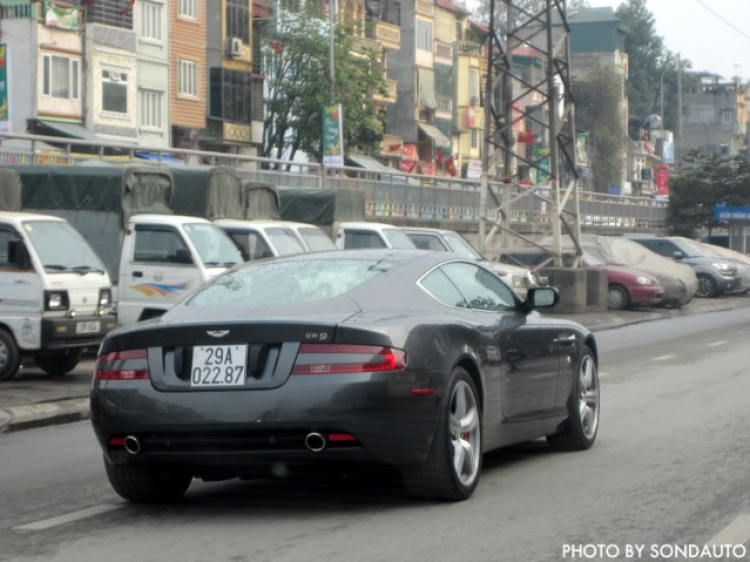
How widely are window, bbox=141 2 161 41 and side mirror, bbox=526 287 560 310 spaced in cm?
4623

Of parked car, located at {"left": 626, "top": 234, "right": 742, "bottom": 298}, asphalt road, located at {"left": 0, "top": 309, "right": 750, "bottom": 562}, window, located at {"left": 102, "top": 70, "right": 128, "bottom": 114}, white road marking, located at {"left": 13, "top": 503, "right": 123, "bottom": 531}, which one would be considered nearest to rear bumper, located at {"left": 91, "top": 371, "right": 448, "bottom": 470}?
asphalt road, located at {"left": 0, "top": 309, "right": 750, "bottom": 562}

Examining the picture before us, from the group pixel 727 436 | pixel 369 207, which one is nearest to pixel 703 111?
pixel 369 207

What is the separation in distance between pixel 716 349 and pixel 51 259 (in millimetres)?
9231

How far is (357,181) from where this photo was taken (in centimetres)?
3825

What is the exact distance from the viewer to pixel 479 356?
795 cm

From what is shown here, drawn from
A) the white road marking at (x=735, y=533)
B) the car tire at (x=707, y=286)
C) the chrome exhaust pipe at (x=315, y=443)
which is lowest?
the car tire at (x=707, y=286)

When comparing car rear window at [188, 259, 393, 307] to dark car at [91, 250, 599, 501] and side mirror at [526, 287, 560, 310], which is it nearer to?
dark car at [91, 250, 599, 501]

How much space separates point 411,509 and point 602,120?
98.0 m

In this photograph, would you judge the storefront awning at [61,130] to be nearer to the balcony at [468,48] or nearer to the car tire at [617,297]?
the car tire at [617,297]

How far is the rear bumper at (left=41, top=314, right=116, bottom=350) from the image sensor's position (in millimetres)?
16016

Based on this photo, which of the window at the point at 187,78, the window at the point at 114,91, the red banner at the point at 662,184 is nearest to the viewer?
the window at the point at 114,91

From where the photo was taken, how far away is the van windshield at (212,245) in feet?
64.3

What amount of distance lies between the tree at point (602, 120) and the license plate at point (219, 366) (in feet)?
321

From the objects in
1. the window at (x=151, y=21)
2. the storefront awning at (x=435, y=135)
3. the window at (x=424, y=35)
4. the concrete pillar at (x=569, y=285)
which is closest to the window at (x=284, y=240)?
the concrete pillar at (x=569, y=285)
